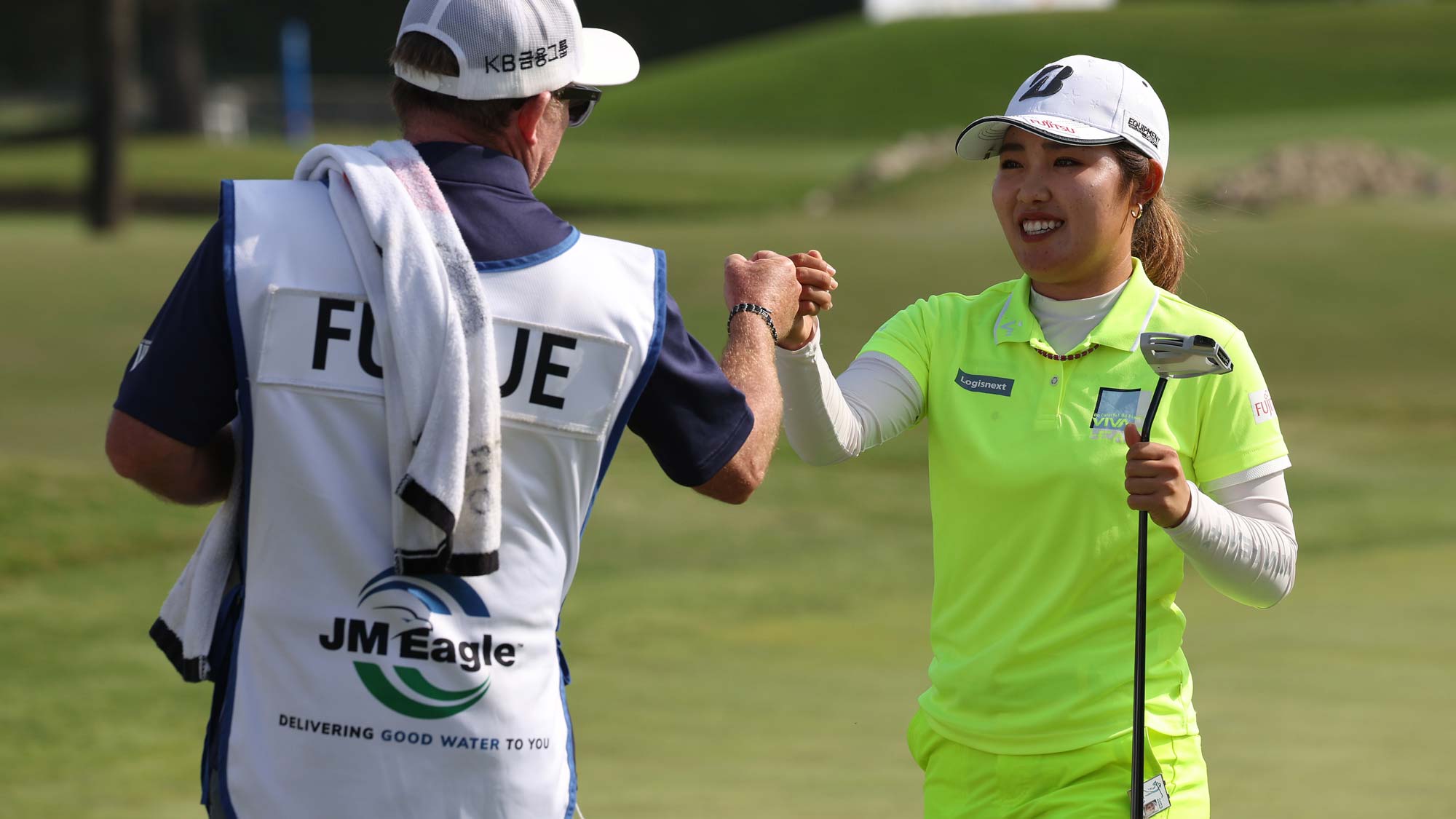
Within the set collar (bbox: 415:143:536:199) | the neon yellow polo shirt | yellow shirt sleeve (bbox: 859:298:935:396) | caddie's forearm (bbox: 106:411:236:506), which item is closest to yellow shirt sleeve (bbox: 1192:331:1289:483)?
the neon yellow polo shirt

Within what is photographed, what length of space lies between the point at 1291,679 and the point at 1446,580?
249 centimetres

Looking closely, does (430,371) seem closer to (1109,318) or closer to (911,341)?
(911,341)

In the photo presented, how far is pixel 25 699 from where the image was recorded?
292 inches

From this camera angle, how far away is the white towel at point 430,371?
2578 millimetres

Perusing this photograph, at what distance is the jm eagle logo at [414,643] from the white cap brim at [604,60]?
75 centimetres

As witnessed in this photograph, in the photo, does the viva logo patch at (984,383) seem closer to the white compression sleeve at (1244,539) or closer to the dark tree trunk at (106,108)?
the white compression sleeve at (1244,539)

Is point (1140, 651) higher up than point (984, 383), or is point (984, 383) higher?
point (984, 383)

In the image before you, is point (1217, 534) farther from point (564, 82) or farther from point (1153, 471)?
point (564, 82)

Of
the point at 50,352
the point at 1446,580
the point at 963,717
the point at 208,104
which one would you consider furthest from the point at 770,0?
the point at 963,717

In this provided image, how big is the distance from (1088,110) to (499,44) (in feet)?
3.60

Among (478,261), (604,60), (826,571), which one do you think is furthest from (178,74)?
(478,261)

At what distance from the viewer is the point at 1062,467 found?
3.30 m

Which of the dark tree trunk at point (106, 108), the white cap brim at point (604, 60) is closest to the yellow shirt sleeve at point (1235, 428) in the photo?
the white cap brim at point (604, 60)

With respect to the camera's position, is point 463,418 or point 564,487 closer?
point 463,418
